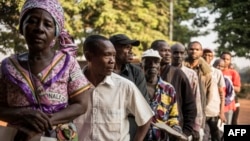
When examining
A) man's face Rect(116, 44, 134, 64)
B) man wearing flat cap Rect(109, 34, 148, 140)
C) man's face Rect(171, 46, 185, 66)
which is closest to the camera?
man wearing flat cap Rect(109, 34, 148, 140)

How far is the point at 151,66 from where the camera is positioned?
4547 millimetres

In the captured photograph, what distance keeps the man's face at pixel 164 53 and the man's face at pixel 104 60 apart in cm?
207

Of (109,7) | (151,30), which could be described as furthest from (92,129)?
(151,30)

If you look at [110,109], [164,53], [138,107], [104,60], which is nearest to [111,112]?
[110,109]

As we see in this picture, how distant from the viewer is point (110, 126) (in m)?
3.07

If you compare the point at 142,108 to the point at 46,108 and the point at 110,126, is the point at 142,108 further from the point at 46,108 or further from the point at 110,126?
the point at 46,108

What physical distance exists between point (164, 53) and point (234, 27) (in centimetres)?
A: 2168

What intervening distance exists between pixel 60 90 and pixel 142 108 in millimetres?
1194

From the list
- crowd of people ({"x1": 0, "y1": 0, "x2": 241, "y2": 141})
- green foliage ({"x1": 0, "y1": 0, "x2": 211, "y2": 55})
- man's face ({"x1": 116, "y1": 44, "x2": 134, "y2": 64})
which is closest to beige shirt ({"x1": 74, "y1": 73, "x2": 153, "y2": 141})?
crowd of people ({"x1": 0, "y1": 0, "x2": 241, "y2": 141})

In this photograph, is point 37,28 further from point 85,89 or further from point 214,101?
point 214,101

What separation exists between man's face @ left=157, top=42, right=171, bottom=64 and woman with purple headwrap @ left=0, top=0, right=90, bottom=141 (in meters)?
3.36

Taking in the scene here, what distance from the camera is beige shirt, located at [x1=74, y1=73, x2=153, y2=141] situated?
10.1 feet

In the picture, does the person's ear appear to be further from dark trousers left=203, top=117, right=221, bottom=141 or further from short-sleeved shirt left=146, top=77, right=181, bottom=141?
dark trousers left=203, top=117, right=221, bottom=141

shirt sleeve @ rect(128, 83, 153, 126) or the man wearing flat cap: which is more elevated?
the man wearing flat cap
